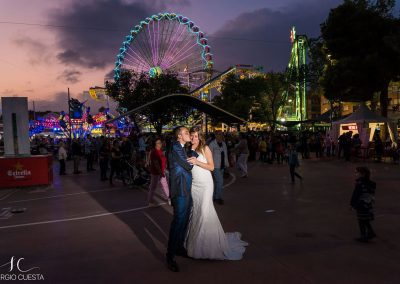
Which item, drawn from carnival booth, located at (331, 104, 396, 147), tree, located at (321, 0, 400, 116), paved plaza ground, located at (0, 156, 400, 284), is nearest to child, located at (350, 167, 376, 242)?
paved plaza ground, located at (0, 156, 400, 284)

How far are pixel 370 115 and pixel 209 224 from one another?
66.1ft

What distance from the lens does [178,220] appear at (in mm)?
4691

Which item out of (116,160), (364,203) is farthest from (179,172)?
(116,160)

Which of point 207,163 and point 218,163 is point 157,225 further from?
point 218,163

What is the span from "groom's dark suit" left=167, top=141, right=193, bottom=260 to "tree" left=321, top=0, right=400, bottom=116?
22.8 metres

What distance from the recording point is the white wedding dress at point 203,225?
16.1 feet

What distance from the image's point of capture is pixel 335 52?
2705 cm

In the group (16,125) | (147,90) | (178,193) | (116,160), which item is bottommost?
(116,160)

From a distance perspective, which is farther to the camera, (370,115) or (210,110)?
(370,115)

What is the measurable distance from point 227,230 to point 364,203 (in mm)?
2255

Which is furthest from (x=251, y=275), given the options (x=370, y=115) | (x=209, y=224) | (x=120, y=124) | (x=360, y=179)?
(x=120, y=124)

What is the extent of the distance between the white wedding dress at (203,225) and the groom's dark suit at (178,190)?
182 millimetres

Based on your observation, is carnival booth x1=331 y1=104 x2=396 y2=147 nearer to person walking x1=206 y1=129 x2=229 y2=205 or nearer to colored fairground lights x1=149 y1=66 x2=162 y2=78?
person walking x1=206 y1=129 x2=229 y2=205

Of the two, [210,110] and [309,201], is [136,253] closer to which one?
[309,201]
